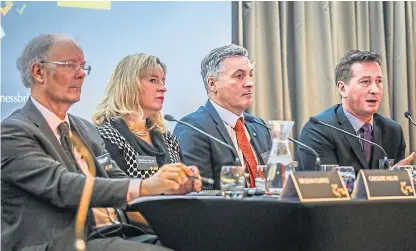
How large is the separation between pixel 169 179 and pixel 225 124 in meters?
1.41

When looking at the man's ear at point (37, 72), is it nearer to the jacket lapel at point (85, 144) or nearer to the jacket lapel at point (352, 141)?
the jacket lapel at point (85, 144)

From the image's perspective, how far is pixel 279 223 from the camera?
189 cm

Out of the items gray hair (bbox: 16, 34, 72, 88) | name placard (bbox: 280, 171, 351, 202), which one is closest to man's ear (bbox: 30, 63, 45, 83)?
gray hair (bbox: 16, 34, 72, 88)

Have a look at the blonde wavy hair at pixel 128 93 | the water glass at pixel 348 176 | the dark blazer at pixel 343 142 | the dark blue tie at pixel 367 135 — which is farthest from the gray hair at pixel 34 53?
the dark blue tie at pixel 367 135

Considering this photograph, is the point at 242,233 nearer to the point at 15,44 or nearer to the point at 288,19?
the point at 15,44

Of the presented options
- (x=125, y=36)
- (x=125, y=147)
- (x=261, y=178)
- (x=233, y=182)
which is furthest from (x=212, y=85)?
(x=233, y=182)

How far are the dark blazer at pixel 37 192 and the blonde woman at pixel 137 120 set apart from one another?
0.71m

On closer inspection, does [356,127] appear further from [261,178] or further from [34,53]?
[34,53]

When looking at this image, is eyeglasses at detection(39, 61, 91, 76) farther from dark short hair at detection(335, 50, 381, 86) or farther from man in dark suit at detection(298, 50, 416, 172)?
dark short hair at detection(335, 50, 381, 86)

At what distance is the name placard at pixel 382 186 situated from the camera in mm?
1974

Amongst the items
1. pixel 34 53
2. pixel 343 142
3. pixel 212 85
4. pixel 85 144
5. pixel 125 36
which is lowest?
pixel 343 142

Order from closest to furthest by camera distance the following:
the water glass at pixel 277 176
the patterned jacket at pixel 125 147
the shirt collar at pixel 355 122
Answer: the water glass at pixel 277 176 < the patterned jacket at pixel 125 147 < the shirt collar at pixel 355 122

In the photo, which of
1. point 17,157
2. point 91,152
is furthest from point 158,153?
point 17,157

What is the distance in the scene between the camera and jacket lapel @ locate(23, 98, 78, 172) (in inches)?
85.7
